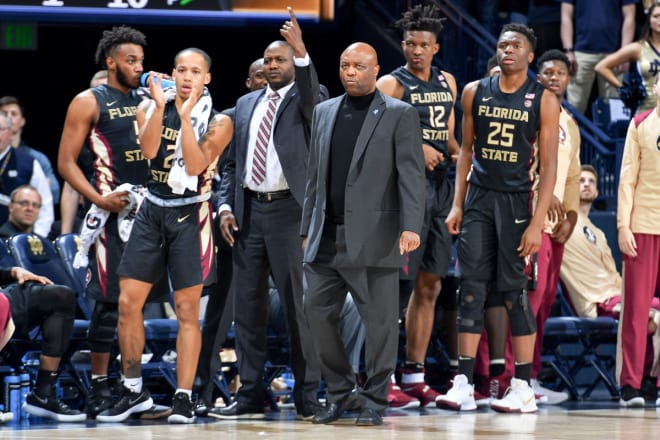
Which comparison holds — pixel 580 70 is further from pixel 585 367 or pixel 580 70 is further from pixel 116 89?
pixel 116 89

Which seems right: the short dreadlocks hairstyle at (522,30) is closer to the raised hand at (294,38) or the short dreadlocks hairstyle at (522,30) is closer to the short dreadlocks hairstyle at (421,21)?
the short dreadlocks hairstyle at (421,21)

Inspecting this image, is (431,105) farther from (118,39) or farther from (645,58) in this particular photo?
(645,58)

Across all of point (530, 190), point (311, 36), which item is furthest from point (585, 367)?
point (311, 36)

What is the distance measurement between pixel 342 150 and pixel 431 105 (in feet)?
4.25

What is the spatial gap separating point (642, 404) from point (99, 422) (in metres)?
3.33

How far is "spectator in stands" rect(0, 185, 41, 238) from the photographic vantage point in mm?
8359

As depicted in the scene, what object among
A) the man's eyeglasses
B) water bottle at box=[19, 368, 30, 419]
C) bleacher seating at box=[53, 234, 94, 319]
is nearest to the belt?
bleacher seating at box=[53, 234, 94, 319]

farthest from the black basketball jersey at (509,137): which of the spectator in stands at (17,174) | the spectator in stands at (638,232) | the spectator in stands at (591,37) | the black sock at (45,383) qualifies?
the spectator in stands at (591,37)

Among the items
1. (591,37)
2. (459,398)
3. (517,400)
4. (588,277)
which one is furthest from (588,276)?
(591,37)

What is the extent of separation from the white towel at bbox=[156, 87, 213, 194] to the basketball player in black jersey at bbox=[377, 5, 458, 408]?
127cm

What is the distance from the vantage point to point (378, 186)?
6.75 m

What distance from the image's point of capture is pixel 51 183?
33.1 ft

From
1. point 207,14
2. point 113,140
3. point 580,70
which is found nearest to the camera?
point 113,140

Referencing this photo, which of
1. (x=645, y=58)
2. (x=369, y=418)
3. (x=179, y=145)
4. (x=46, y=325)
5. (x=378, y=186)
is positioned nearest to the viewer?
(x=369, y=418)
